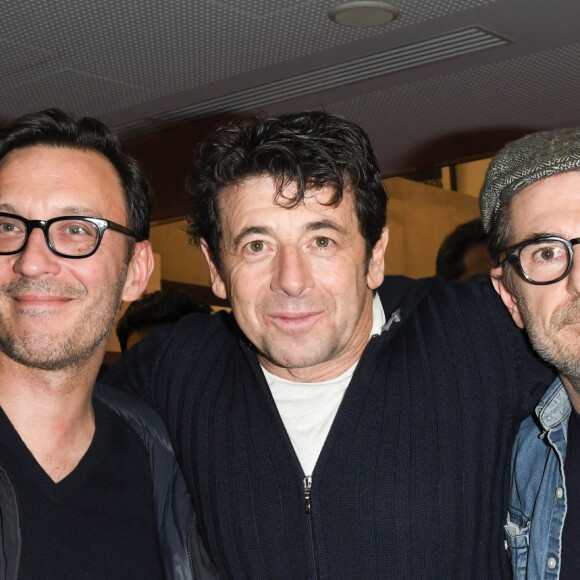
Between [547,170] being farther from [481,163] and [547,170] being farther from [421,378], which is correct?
[481,163]

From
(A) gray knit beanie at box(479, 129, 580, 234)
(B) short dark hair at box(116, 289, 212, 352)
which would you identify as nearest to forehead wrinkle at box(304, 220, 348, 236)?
(A) gray knit beanie at box(479, 129, 580, 234)

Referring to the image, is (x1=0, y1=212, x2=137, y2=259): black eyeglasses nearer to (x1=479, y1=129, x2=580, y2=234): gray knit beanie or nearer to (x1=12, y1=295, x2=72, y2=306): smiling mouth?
(x1=12, y1=295, x2=72, y2=306): smiling mouth

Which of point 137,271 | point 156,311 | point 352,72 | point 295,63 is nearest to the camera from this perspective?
point 137,271

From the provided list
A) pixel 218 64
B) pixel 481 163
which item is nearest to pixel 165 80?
pixel 218 64

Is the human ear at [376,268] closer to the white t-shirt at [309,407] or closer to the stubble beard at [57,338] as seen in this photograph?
the white t-shirt at [309,407]

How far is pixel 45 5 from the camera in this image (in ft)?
10.6

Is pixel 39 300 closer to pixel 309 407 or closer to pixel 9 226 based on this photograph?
pixel 9 226

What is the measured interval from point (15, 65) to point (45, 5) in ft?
2.14

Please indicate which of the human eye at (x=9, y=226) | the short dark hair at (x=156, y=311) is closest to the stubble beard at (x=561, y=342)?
the human eye at (x=9, y=226)

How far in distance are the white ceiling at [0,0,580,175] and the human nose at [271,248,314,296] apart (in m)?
1.37

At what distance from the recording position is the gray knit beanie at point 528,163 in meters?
2.08

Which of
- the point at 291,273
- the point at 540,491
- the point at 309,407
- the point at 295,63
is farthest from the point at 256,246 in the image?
the point at 295,63

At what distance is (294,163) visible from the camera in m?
2.29

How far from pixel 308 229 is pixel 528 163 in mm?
546
